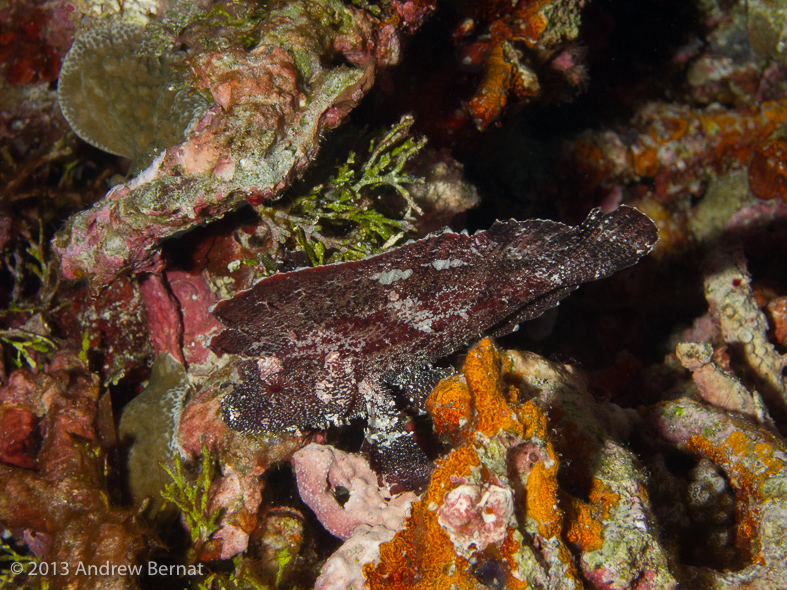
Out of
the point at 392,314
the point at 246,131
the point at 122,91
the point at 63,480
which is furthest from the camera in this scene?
the point at 122,91

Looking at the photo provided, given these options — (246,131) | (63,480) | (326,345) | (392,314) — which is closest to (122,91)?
(246,131)

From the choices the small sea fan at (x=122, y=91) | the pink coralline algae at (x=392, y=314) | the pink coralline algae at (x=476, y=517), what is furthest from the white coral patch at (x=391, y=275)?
the small sea fan at (x=122, y=91)

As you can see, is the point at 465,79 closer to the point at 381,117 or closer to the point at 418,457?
the point at 381,117

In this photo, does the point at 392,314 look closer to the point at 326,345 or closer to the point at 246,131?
the point at 326,345

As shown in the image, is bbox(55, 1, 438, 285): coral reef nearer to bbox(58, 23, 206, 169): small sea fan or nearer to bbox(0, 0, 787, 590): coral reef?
bbox(0, 0, 787, 590): coral reef

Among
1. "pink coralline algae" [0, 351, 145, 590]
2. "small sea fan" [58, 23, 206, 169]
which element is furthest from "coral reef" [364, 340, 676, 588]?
"small sea fan" [58, 23, 206, 169]
